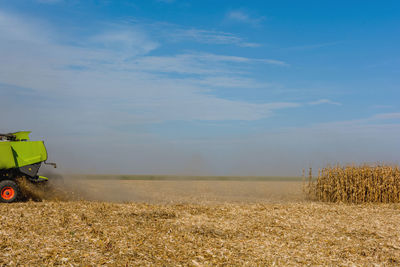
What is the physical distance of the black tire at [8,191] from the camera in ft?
42.5

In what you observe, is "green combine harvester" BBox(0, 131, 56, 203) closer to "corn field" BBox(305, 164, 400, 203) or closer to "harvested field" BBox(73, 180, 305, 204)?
"harvested field" BBox(73, 180, 305, 204)

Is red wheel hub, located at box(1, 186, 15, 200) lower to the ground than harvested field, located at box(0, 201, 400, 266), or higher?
higher

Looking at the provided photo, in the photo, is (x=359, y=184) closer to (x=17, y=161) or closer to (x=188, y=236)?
(x=188, y=236)

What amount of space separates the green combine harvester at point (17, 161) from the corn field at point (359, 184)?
39.0 feet

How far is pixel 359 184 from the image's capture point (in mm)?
17500

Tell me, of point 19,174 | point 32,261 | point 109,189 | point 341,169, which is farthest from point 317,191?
point 32,261

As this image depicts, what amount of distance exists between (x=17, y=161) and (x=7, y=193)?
114cm

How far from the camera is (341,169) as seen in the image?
1805 centimetres

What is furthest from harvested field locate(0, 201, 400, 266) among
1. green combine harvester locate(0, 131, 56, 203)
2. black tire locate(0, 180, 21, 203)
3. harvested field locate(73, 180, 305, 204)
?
harvested field locate(73, 180, 305, 204)

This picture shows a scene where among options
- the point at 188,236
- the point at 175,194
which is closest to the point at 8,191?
the point at 188,236

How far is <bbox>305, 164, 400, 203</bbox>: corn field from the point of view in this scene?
17453mm

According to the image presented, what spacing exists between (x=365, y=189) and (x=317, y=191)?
2.11m

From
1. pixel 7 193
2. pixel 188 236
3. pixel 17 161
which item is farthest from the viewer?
pixel 17 161

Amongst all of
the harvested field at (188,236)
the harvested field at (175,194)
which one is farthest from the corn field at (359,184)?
the harvested field at (188,236)
